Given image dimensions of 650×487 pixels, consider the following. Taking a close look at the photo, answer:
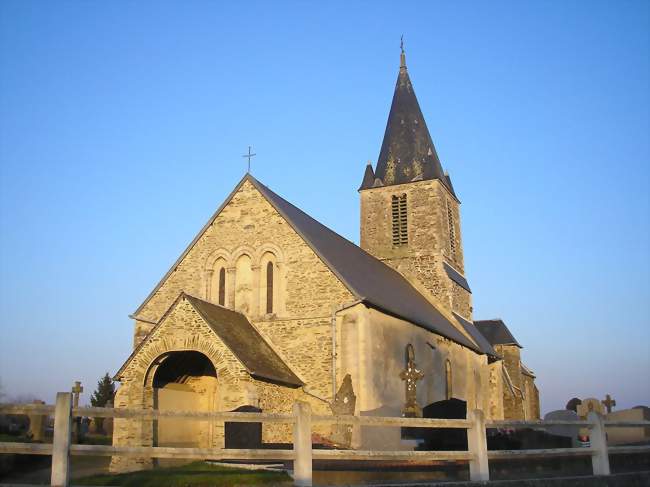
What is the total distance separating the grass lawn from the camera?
9.86 meters

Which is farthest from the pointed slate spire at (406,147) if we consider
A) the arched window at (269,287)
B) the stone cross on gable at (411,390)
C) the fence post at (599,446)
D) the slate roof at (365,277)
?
the fence post at (599,446)

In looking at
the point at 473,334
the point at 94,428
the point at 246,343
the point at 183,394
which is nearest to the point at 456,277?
the point at 473,334

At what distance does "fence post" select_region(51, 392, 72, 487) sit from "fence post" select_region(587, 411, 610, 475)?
7623mm

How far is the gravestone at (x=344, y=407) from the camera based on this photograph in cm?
2009

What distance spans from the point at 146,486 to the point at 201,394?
12.5 m

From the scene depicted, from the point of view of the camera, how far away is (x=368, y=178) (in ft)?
123

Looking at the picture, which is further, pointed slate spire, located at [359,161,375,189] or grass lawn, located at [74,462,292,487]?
pointed slate spire, located at [359,161,375,189]

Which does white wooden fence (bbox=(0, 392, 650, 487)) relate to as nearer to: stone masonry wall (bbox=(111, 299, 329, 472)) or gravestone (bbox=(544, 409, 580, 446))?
stone masonry wall (bbox=(111, 299, 329, 472))

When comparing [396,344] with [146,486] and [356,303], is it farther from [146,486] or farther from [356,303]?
[146,486]

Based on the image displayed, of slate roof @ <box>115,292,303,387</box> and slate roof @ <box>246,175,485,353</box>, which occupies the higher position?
slate roof @ <box>246,175,485,353</box>

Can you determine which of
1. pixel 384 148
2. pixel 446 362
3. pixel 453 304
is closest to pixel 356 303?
pixel 446 362

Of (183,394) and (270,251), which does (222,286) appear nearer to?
(270,251)

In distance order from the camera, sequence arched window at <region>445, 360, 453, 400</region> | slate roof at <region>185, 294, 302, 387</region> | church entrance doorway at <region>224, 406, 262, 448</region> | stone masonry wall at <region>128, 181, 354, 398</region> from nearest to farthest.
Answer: church entrance doorway at <region>224, 406, 262, 448</region> → slate roof at <region>185, 294, 302, 387</region> → stone masonry wall at <region>128, 181, 354, 398</region> → arched window at <region>445, 360, 453, 400</region>

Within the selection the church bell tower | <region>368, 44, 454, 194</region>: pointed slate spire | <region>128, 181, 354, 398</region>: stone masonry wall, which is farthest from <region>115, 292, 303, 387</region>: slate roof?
<region>368, 44, 454, 194</region>: pointed slate spire
